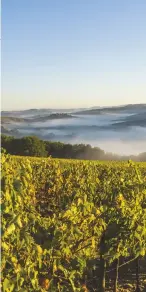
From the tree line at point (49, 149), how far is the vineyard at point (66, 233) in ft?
163

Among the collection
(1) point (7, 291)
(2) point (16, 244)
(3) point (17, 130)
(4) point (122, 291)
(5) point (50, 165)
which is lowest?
(4) point (122, 291)

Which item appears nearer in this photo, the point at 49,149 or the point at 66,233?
the point at 66,233

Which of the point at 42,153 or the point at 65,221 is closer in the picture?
the point at 65,221

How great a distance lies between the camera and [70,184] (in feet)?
39.6

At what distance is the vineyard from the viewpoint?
4.56 meters

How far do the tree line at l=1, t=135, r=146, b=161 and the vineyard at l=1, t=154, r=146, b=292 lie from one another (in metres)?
49.6

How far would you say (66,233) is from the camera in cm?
552

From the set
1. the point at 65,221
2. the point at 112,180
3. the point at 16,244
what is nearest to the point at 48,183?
the point at 112,180

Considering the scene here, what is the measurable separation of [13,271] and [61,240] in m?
1.29

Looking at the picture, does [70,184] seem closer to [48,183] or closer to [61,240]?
[48,183]

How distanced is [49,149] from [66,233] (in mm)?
62035

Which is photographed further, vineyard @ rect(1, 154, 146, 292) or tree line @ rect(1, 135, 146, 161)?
tree line @ rect(1, 135, 146, 161)

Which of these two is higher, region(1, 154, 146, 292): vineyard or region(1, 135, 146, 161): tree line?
region(1, 135, 146, 161): tree line

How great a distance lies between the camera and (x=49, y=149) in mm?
67438
